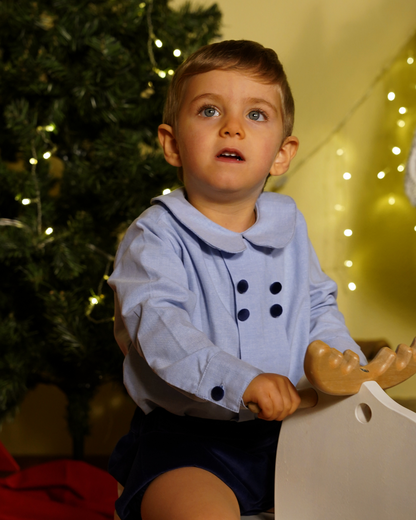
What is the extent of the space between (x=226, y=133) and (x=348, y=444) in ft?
1.79

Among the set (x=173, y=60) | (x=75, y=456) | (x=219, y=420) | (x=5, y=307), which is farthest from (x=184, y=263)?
(x=75, y=456)

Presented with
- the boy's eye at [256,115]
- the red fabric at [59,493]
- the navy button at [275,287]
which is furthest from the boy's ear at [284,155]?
the red fabric at [59,493]

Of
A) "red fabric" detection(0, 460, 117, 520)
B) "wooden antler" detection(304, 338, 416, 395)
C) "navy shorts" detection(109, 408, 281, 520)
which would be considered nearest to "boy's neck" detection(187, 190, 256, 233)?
"navy shorts" detection(109, 408, 281, 520)

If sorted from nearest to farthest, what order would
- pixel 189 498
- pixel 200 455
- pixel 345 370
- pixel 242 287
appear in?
pixel 345 370
pixel 189 498
pixel 200 455
pixel 242 287

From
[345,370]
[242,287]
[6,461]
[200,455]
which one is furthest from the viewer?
[6,461]

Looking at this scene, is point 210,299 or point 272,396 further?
point 210,299

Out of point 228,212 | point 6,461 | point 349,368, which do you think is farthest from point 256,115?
point 6,461

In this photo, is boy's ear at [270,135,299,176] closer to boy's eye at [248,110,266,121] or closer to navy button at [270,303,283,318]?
boy's eye at [248,110,266,121]

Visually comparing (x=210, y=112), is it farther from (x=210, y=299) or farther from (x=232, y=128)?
(x=210, y=299)

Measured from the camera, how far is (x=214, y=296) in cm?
94

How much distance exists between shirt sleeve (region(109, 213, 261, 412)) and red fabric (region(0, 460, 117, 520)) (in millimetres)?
779

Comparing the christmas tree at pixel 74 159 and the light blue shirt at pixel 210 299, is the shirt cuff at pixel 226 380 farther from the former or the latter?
the christmas tree at pixel 74 159

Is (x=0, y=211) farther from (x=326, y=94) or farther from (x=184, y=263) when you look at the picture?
(x=326, y=94)

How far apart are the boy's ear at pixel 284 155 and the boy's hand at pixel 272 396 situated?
54cm
